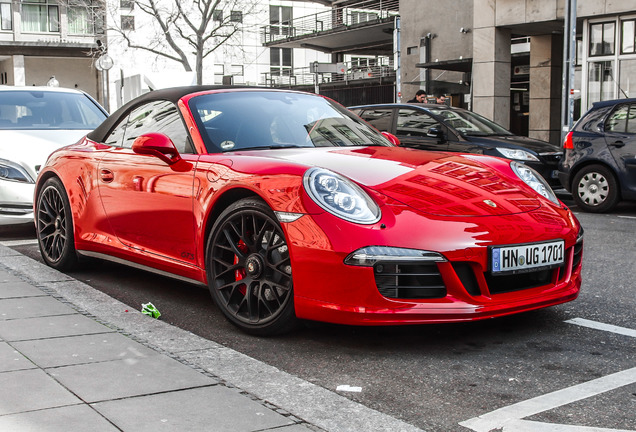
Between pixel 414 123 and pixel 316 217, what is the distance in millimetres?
8815

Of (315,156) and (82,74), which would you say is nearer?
(315,156)

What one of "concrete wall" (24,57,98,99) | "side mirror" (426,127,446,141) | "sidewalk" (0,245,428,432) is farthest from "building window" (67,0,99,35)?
"sidewalk" (0,245,428,432)

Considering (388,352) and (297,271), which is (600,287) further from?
(297,271)

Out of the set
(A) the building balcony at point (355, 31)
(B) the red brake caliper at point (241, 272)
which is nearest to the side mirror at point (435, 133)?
(B) the red brake caliper at point (241, 272)

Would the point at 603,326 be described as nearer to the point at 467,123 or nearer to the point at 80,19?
the point at 467,123

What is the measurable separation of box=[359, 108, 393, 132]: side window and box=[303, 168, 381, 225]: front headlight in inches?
344

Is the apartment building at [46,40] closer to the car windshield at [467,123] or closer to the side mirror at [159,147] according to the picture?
the car windshield at [467,123]

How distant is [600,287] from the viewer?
5.59 m

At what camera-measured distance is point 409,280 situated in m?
3.92

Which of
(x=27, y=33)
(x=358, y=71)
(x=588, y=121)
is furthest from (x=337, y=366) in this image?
(x=27, y=33)

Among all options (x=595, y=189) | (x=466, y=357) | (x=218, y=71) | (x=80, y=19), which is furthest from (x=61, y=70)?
(x=466, y=357)

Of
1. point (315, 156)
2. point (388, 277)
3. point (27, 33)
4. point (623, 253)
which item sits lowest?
point (623, 253)

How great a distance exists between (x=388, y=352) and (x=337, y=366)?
0.33 metres

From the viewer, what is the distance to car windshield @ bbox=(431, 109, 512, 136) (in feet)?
40.6
